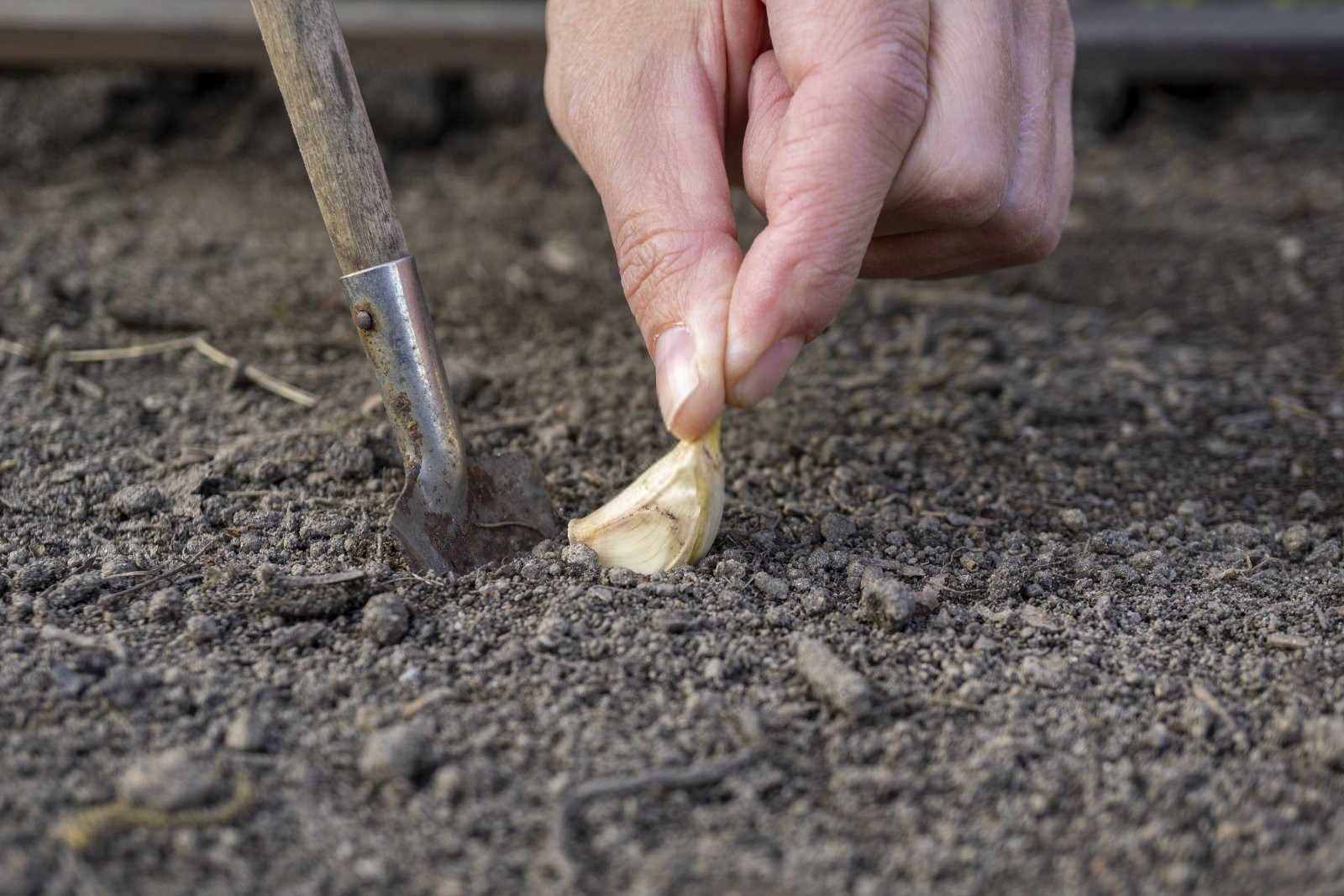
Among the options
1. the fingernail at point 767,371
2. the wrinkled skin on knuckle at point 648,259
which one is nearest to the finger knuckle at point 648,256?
the wrinkled skin on knuckle at point 648,259

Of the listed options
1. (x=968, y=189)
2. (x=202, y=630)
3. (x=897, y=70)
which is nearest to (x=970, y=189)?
(x=968, y=189)

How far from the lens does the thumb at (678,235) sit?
4.73ft

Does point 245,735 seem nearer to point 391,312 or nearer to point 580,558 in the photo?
point 580,558

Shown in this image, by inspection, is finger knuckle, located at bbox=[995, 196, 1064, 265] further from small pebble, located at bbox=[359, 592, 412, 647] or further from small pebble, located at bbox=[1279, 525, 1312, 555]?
small pebble, located at bbox=[359, 592, 412, 647]

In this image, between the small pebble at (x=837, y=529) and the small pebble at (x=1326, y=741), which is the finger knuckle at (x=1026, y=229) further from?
the small pebble at (x=1326, y=741)

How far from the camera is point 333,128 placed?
1.46m

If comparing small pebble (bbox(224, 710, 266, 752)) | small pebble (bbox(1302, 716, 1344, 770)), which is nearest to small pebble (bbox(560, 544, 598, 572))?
small pebble (bbox(224, 710, 266, 752))

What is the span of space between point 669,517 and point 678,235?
0.35 meters

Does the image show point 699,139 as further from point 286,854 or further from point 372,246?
point 286,854

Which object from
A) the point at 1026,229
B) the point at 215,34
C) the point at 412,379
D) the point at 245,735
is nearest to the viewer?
the point at 245,735

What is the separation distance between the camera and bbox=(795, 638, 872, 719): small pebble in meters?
1.22

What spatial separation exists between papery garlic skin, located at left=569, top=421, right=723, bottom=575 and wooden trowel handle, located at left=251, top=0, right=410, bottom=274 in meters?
0.44

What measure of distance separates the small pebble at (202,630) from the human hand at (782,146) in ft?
1.89

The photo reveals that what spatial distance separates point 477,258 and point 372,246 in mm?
1375
